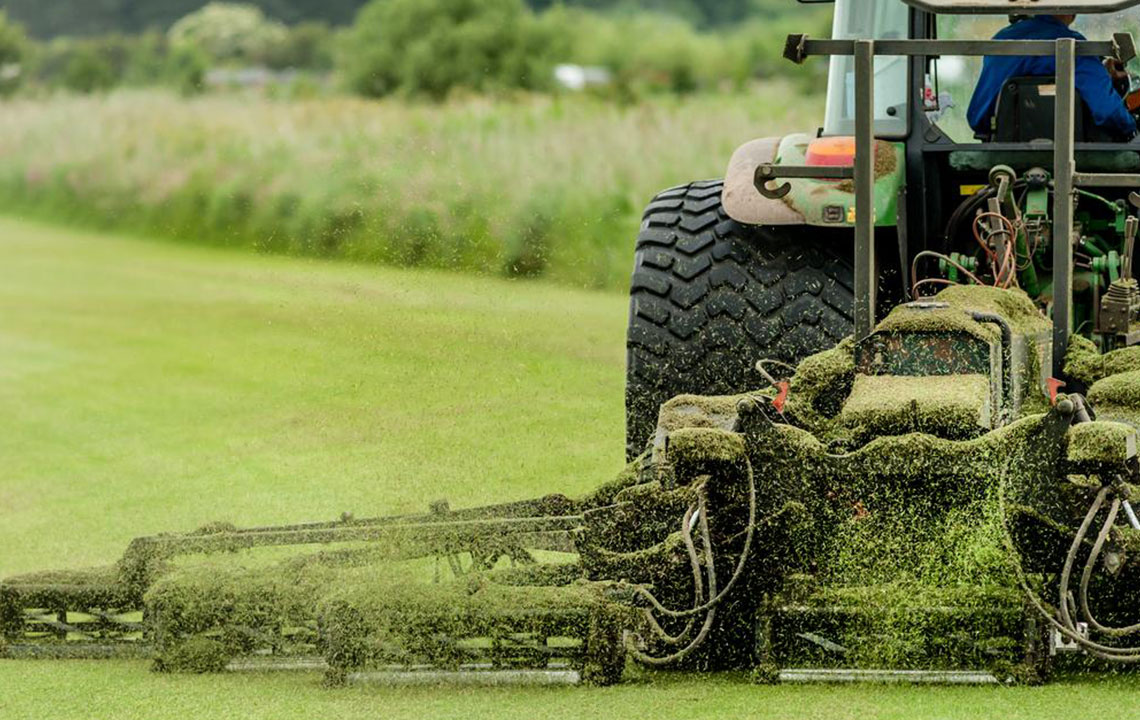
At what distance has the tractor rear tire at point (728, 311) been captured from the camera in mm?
6680

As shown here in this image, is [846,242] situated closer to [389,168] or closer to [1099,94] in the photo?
[1099,94]

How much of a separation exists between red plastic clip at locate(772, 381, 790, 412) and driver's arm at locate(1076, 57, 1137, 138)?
1.48 meters

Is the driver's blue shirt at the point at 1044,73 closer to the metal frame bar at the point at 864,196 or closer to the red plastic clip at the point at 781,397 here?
the metal frame bar at the point at 864,196

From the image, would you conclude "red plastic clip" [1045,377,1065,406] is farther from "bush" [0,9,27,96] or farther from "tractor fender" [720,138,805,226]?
"bush" [0,9,27,96]

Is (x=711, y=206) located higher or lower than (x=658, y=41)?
lower

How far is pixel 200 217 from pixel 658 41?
748 cm

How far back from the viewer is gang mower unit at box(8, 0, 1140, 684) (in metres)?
5.48

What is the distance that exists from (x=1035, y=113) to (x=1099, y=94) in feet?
0.67

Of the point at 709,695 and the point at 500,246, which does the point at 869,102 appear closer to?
the point at 709,695

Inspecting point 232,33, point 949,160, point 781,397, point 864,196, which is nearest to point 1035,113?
point 949,160

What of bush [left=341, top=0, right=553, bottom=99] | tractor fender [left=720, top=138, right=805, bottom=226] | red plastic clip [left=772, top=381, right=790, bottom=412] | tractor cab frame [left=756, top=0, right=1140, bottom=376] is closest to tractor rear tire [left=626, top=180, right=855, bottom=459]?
tractor fender [left=720, top=138, right=805, bottom=226]

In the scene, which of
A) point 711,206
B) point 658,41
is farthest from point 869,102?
point 658,41

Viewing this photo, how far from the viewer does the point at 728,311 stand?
22.0 feet

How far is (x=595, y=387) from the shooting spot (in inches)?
422
